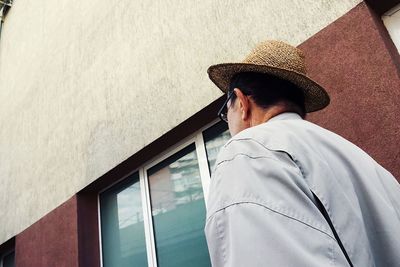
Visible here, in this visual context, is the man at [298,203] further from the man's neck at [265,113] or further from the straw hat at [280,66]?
the straw hat at [280,66]

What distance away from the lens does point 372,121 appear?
1.91 metres

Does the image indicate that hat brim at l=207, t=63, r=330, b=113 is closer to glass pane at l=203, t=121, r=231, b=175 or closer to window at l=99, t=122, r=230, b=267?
glass pane at l=203, t=121, r=231, b=175

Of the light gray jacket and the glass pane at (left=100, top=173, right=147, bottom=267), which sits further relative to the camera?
the glass pane at (left=100, top=173, right=147, bottom=267)

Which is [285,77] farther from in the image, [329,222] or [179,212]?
[179,212]

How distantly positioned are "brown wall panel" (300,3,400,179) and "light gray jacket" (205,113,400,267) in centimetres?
77

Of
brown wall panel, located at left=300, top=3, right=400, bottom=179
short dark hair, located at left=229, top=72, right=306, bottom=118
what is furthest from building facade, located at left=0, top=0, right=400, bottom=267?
short dark hair, located at left=229, top=72, right=306, bottom=118

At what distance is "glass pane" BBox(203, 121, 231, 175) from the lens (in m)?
2.91

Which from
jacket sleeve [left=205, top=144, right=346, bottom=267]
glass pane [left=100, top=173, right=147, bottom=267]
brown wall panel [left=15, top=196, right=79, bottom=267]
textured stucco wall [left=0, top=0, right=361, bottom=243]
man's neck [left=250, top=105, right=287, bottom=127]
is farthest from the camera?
brown wall panel [left=15, top=196, right=79, bottom=267]

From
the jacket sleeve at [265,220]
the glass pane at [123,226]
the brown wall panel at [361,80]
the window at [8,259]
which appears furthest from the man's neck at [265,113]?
the window at [8,259]

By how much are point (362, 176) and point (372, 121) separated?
92 cm

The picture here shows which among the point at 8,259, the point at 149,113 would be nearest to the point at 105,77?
the point at 149,113

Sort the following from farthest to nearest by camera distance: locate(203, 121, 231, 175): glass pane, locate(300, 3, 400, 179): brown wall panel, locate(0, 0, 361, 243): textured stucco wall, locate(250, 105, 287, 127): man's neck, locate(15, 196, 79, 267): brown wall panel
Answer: locate(15, 196, 79, 267): brown wall panel, locate(203, 121, 231, 175): glass pane, locate(0, 0, 361, 243): textured stucco wall, locate(300, 3, 400, 179): brown wall panel, locate(250, 105, 287, 127): man's neck

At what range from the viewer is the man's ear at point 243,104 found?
137 centimetres

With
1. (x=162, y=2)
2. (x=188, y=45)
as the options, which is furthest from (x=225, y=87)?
(x=162, y=2)
